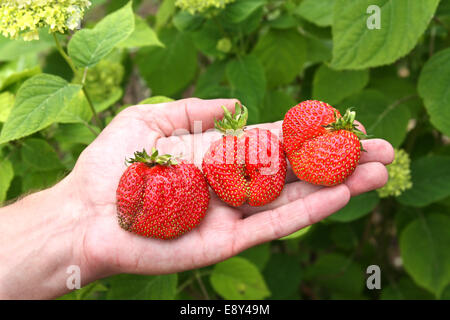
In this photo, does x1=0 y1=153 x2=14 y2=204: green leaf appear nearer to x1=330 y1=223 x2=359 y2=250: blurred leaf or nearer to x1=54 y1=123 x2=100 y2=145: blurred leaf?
x1=54 y1=123 x2=100 y2=145: blurred leaf

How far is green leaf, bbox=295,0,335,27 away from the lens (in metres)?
1.88

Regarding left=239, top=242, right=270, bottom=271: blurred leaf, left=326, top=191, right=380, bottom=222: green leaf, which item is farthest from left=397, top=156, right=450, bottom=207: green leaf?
left=239, top=242, right=270, bottom=271: blurred leaf

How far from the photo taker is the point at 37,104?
1.48 metres

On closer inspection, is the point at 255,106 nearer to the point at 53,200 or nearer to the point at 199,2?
the point at 199,2

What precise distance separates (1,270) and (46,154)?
0.49 metres

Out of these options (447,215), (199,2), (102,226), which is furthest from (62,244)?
(447,215)

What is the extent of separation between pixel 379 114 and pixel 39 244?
61.5 inches

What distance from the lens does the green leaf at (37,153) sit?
1750 mm

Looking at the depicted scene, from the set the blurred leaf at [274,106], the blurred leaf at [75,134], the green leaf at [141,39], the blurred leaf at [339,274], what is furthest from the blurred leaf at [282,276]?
the green leaf at [141,39]

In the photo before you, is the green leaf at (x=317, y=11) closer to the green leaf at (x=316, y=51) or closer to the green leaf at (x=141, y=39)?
the green leaf at (x=316, y=51)

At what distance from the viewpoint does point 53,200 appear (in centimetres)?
168

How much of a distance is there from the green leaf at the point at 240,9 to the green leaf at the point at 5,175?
1.09 m

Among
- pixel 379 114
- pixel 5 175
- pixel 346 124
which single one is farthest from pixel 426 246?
pixel 5 175

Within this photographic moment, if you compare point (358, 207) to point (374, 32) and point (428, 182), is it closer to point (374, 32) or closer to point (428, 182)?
point (428, 182)
